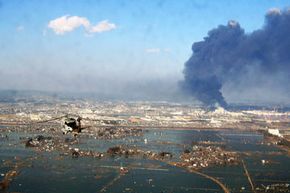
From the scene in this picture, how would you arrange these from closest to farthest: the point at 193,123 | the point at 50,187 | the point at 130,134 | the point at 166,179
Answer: the point at 50,187 → the point at 166,179 → the point at 130,134 → the point at 193,123

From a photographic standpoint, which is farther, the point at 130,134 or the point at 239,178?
the point at 130,134

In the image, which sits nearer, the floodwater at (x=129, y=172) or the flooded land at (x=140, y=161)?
the floodwater at (x=129, y=172)

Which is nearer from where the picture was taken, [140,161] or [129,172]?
[129,172]

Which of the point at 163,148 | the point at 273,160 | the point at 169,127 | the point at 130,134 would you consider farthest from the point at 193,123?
the point at 273,160

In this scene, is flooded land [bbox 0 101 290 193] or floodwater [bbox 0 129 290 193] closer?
floodwater [bbox 0 129 290 193]

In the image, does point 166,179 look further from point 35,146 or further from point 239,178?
point 35,146

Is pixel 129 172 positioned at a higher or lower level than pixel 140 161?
lower

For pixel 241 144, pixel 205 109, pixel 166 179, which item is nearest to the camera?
pixel 166 179

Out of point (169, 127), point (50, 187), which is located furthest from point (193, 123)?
point (50, 187)
